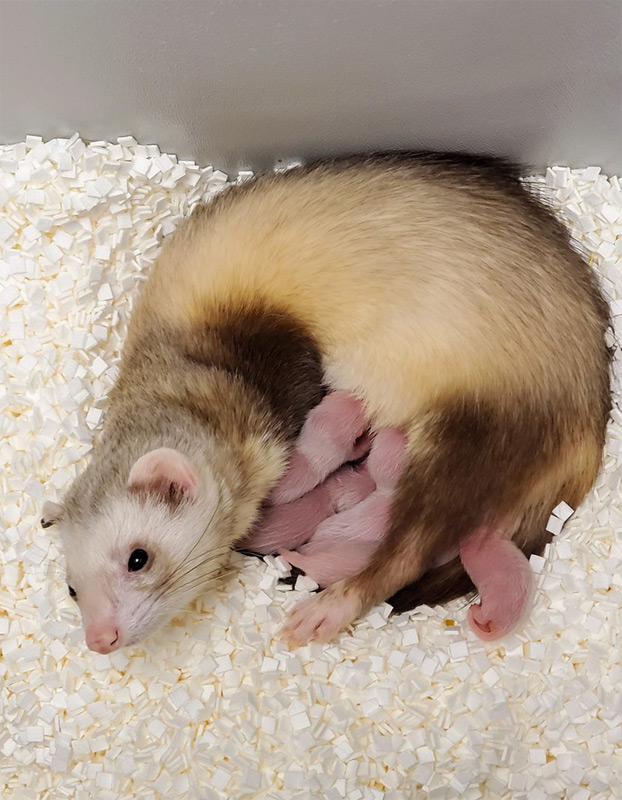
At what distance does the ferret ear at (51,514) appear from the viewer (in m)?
1.71

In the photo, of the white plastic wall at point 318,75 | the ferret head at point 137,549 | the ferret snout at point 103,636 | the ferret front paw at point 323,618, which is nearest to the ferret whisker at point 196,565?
the ferret head at point 137,549

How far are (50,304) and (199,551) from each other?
77 cm

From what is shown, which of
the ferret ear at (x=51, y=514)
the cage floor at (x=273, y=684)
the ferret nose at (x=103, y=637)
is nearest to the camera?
the ferret nose at (x=103, y=637)

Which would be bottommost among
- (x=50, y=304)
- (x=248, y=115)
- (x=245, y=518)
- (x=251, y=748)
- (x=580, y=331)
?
(x=251, y=748)

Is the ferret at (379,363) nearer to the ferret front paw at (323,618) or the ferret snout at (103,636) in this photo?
the ferret front paw at (323,618)

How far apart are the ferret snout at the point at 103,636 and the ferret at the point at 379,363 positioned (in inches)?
4.7

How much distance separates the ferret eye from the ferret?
70mm

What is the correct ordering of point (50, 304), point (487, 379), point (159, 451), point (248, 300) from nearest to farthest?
point (159, 451) < point (487, 379) < point (248, 300) < point (50, 304)

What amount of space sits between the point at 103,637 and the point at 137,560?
Answer: 15 centimetres

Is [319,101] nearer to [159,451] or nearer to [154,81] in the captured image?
[154,81]

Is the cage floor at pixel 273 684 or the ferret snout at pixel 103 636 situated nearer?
the ferret snout at pixel 103 636

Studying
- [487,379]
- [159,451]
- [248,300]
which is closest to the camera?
[159,451]

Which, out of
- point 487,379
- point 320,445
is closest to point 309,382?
point 320,445

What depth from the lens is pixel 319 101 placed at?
1.96 m
